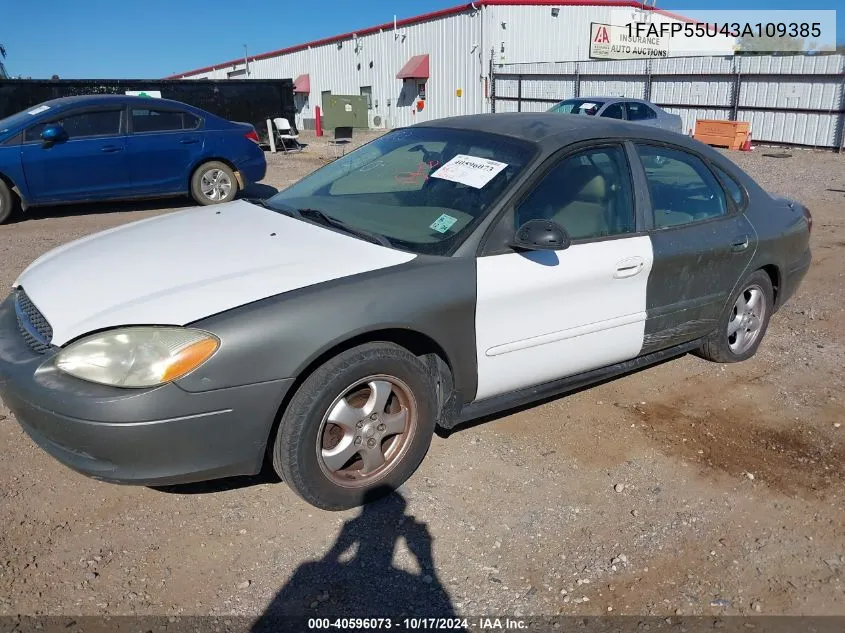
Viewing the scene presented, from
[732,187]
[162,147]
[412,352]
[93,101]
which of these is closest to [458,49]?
[162,147]

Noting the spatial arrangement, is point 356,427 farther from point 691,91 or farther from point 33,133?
point 691,91

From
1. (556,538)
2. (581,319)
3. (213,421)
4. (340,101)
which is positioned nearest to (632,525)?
(556,538)

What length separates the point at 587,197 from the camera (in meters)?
3.45

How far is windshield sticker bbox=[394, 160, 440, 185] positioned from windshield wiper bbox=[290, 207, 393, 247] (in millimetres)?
466

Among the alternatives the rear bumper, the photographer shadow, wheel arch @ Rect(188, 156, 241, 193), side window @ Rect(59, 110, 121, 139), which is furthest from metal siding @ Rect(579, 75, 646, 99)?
the photographer shadow

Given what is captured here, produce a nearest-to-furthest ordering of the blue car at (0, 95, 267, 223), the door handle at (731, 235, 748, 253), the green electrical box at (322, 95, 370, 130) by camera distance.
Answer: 1. the door handle at (731, 235, 748, 253)
2. the blue car at (0, 95, 267, 223)
3. the green electrical box at (322, 95, 370, 130)

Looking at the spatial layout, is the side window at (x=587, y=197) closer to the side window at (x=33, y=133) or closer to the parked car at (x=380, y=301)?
the parked car at (x=380, y=301)

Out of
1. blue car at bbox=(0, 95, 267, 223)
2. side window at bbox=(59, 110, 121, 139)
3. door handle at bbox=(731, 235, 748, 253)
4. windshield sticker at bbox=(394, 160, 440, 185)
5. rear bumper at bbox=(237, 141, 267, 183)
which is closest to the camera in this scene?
windshield sticker at bbox=(394, 160, 440, 185)

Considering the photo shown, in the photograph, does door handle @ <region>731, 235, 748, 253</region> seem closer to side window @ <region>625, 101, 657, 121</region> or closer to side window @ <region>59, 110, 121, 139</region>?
side window @ <region>59, 110, 121, 139</region>

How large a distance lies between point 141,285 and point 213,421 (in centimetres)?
66

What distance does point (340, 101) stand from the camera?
25234mm

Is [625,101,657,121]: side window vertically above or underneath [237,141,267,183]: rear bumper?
above

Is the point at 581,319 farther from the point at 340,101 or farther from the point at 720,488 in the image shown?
the point at 340,101

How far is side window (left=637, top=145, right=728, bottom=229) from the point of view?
3713 mm
